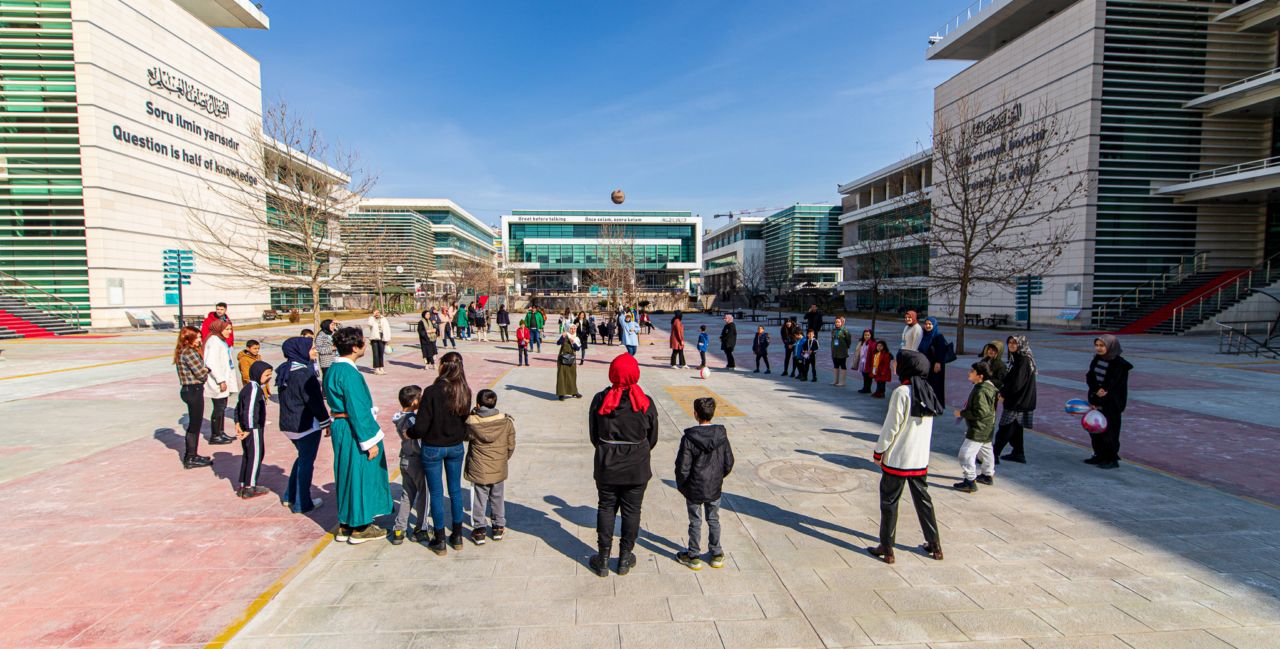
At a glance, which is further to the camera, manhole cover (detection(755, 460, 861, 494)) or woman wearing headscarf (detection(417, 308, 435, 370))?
woman wearing headscarf (detection(417, 308, 435, 370))

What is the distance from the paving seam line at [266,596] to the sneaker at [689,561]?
9.98 ft

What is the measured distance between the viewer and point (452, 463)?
467 cm

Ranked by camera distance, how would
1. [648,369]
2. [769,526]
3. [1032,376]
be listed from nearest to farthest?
1. [769,526]
2. [1032,376]
3. [648,369]

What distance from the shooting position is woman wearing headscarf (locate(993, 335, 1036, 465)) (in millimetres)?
6672

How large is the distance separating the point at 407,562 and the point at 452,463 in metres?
0.85

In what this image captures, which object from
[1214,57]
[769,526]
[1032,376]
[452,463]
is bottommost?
[769,526]

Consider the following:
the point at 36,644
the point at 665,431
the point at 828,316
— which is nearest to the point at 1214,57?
the point at 828,316

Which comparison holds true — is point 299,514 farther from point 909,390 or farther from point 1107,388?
point 1107,388

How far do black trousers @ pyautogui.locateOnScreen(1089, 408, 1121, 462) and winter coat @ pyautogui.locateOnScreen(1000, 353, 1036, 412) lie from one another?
3.13ft

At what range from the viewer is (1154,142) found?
106ft

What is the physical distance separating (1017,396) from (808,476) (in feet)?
9.30

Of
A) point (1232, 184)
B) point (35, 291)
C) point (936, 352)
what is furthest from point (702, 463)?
point (1232, 184)

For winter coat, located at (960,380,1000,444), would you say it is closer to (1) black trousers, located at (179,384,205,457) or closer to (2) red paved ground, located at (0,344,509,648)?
(2) red paved ground, located at (0,344,509,648)

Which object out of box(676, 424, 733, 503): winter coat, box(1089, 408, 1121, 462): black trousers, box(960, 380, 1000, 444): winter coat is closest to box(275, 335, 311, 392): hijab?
box(676, 424, 733, 503): winter coat
